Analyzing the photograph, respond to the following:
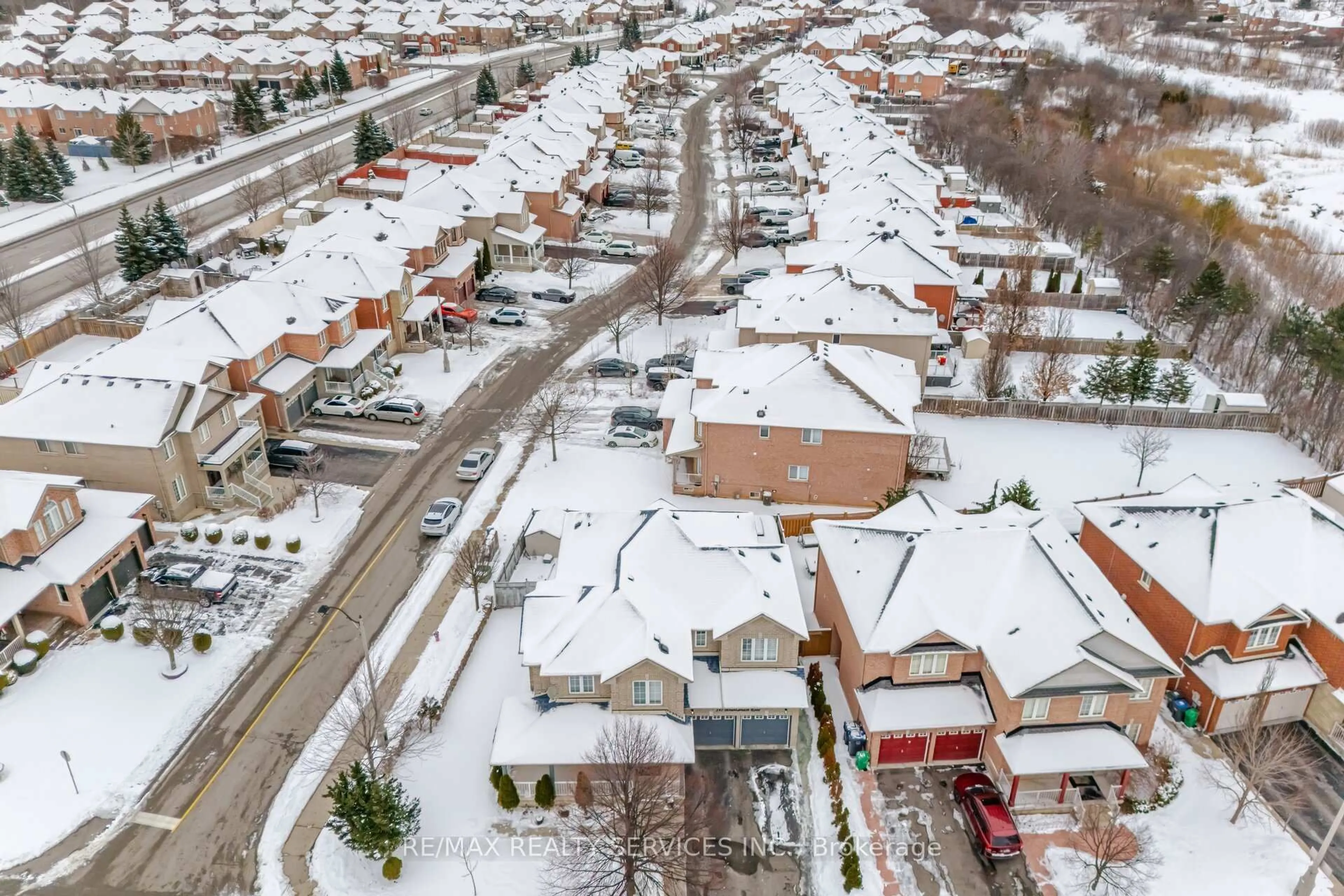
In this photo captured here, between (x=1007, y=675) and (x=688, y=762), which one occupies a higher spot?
(x=1007, y=675)

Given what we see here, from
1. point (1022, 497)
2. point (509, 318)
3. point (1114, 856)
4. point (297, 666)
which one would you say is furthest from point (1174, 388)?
point (297, 666)

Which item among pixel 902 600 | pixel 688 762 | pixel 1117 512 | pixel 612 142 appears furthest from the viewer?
pixel 612 142

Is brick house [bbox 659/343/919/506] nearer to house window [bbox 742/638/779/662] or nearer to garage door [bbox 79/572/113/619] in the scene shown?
house window [bbox 742/638/779/662]

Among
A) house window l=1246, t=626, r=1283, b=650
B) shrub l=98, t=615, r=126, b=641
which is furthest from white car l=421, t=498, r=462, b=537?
house window l=1246, t=626, r=1283, b=650

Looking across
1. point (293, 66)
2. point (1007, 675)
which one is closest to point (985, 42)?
point (293, 66)

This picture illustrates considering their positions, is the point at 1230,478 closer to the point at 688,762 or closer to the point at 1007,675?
the point at 1007,675

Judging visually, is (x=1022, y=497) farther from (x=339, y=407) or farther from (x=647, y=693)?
(x=339, y=407)
